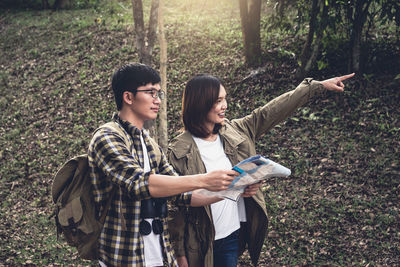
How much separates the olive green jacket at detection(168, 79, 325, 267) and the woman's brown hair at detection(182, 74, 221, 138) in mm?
115

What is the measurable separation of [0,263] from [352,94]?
687 centimetres

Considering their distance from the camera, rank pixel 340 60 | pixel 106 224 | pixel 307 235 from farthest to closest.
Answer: pixel 340 60 < pixel 307 235 < pixel 106 224

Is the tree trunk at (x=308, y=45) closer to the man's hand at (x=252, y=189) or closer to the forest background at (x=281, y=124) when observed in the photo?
the forest background at (x=281, y=124)

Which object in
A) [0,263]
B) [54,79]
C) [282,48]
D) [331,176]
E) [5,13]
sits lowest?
[0,263]

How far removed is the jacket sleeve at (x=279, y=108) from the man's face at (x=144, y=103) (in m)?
1.09

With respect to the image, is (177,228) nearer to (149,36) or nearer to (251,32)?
(149,36)

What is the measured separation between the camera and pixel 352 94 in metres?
8.16

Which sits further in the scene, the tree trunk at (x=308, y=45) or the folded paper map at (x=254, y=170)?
the tree trunk at (x=308, y=45)

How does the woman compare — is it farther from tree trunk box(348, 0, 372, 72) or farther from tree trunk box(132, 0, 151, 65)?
tree trunk box(348, 0, 372, 72)

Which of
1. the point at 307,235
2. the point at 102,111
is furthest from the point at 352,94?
the point at 102,111

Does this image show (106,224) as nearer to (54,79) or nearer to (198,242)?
(198,242)

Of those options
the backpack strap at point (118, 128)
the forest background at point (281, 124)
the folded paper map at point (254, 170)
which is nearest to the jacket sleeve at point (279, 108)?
the folded paper map at point (254, 170)

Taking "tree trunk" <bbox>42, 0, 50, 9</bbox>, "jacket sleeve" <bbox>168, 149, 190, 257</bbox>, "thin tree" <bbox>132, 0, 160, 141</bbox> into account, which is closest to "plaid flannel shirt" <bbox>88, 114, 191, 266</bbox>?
"jacket sleeve" <bbox>168, 149, 190, 257</bbox>

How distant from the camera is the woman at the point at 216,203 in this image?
3189 mm
